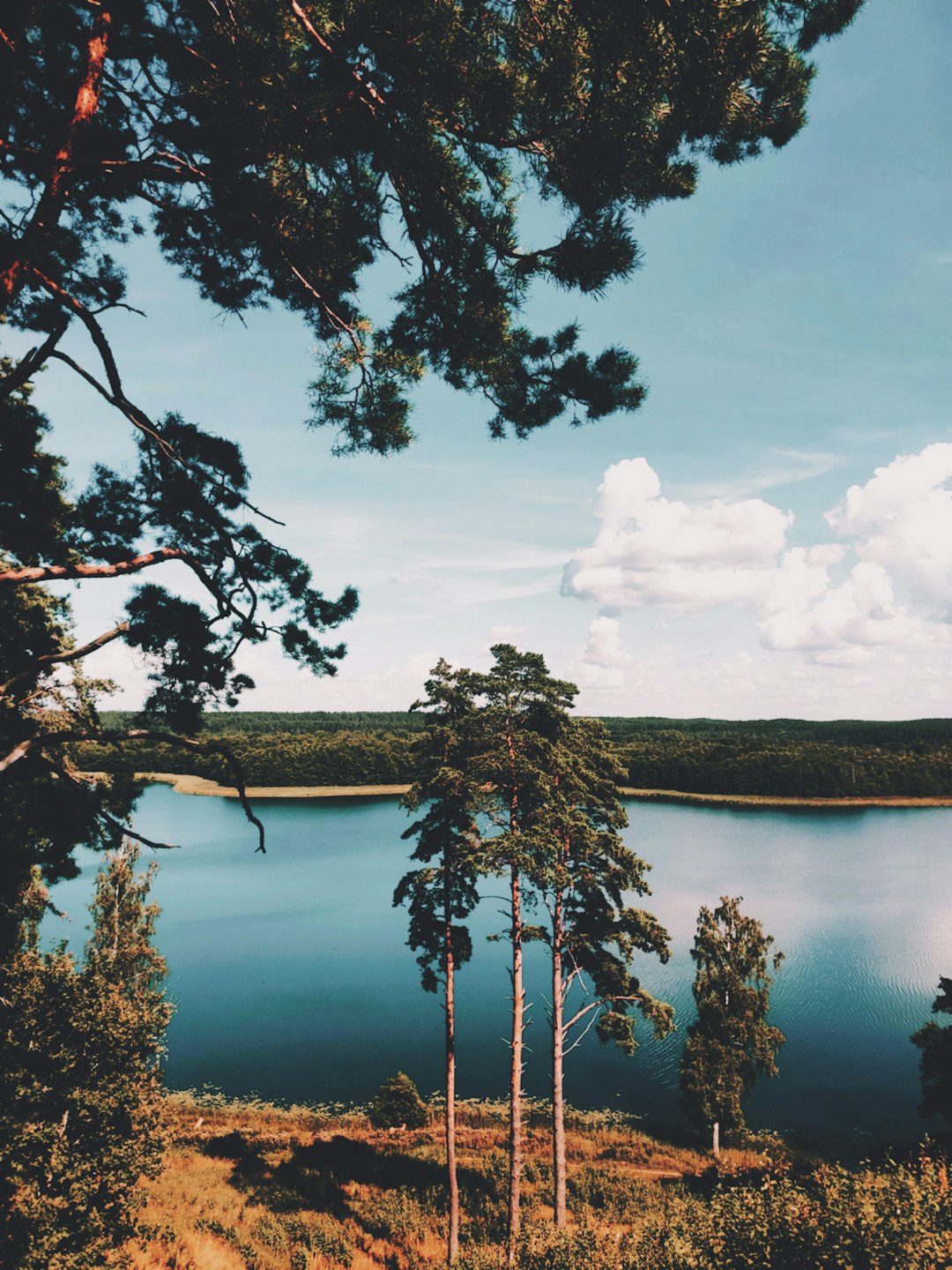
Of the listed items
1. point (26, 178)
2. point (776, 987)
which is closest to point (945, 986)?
point (776, 987)

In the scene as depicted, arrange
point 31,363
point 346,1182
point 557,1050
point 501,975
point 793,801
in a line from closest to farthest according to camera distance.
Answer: point 31,363 → point 557,1050 → point 346,1182 → point 501,975 → point 793,801

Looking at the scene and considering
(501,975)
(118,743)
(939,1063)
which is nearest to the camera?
(118,743)

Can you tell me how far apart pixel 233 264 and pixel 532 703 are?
10.1m

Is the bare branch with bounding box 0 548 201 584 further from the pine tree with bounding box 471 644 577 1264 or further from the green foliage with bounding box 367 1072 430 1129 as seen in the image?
the green foliage with bounding box 367 1072 430 1129

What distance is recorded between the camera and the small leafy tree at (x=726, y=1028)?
20.1 m

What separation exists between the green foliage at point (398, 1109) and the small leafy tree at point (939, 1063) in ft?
52.9

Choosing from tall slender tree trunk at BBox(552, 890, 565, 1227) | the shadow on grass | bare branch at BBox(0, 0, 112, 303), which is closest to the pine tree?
tall slender tree trunk at BBox(552, 890, 565, 1227)

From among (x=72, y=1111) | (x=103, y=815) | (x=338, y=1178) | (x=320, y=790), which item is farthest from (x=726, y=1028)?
(x=320, y=790)

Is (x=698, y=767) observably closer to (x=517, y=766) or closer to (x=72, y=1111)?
(x=517, y=766)

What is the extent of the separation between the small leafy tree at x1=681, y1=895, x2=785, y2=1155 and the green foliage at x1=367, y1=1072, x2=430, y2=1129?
30.9 ft

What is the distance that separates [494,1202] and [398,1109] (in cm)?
610

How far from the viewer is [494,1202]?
52.1 feet

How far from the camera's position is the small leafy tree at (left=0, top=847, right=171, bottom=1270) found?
7.95 meters

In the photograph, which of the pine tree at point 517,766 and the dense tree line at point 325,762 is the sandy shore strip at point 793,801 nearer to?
the dense tree line at point 325,762
